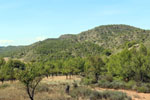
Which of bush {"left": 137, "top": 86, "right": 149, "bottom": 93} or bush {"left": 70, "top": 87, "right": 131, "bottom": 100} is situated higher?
bush {"left": 70, "top": 87, "right": 131, "bottom": 100}

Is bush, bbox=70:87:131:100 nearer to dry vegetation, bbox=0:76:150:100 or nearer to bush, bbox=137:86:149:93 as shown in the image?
dry vegetation, bbox=0:76:150:100

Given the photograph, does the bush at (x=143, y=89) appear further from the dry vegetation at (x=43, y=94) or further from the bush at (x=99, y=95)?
the bush at (x=99, y=95)

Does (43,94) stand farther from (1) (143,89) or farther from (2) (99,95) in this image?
(1) (143,89)

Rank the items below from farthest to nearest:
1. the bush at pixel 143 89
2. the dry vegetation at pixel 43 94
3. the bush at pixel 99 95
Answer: the bush at pixel 143 89, the bush at pixel 99 95, the dry vegetation at pixel 43 94

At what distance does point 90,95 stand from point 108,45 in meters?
130

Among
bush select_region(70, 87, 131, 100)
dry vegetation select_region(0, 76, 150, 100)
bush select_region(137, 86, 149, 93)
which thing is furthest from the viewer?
bush select_region(137, 86, 149, 93)

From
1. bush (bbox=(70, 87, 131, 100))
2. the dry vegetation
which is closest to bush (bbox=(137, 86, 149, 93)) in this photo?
the dry vegetation

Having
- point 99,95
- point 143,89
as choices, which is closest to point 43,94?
point 99,95

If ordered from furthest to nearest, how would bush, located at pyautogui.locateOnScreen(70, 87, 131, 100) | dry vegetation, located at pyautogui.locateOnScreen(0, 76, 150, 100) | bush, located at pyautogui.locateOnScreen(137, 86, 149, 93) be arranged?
bush, located at pyautogui.locateOnScreen(137, 86, 149, 93)
bush, located at pyautogui.locateOnScreen(70, 87, 131, 100)
dry vegetation, located at pyautogui.locateOnScreen(0, 76, 150, 100)

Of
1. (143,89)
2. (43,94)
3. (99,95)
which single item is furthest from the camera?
(143,89)

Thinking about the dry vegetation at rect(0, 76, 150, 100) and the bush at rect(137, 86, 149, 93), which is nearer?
the dry vegetation at rect(0, 76, 150, 100)

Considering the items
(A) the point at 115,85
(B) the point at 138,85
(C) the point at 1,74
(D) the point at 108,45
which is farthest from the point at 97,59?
(D) the point at 108,45

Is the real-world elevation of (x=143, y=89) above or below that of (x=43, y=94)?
below

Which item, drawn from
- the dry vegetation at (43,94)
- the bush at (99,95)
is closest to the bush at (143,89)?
the dry vegetation at (43,94)
